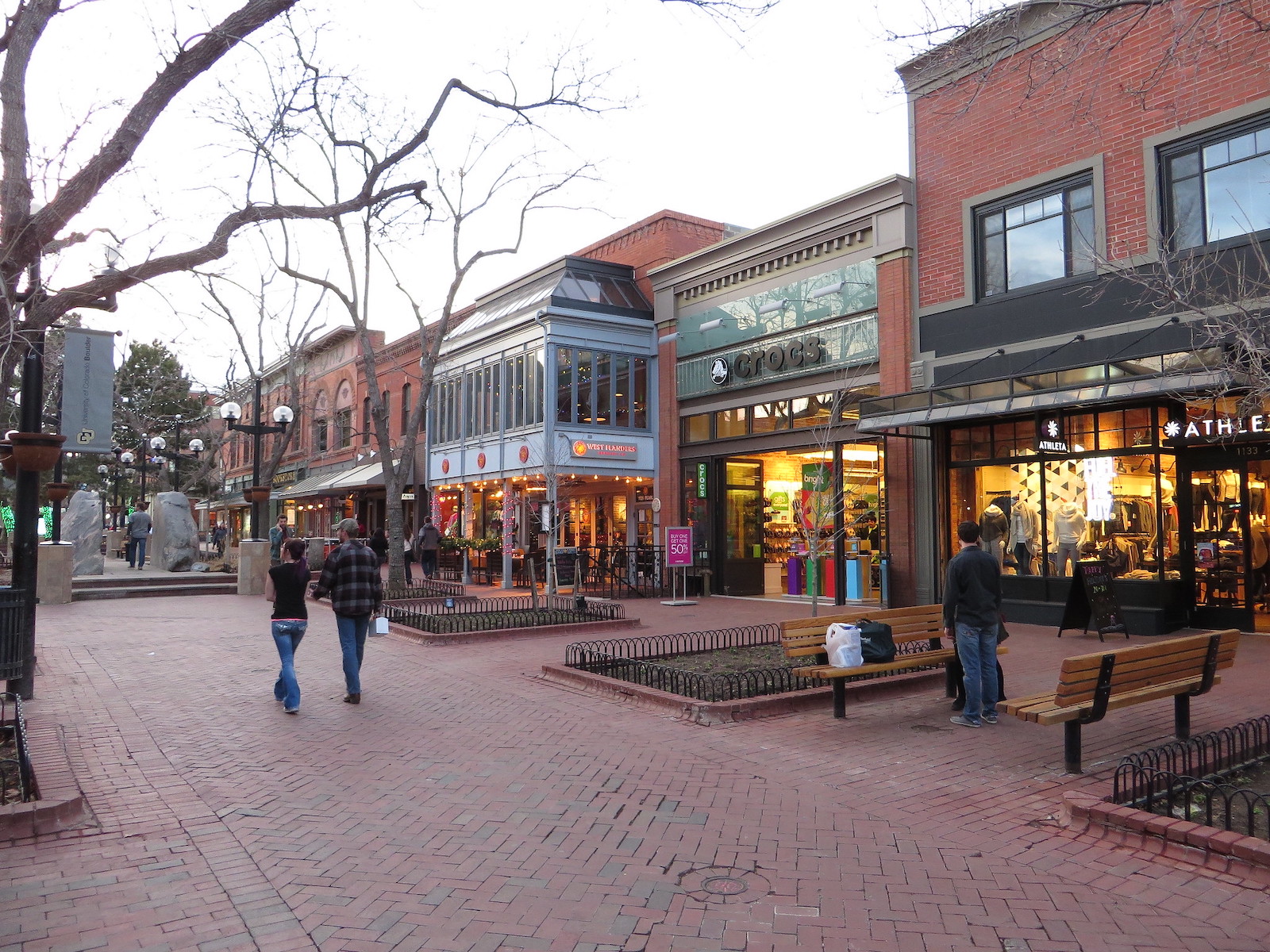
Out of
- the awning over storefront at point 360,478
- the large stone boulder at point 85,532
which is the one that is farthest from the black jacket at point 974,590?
the awning over storefront at point 360,478

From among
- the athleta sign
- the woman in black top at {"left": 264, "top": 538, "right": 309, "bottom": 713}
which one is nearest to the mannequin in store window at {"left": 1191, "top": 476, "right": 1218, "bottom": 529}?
the athleta sign

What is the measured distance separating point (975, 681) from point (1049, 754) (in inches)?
38.0

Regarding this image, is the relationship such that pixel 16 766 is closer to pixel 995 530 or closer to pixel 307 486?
pixel 995 530

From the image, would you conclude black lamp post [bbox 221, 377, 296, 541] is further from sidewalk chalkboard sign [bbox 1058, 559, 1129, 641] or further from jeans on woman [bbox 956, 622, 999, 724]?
jeans on woman [bbox 956, 622, 999, 724]

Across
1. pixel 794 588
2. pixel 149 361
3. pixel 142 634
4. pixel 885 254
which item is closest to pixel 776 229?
pixel 885 254

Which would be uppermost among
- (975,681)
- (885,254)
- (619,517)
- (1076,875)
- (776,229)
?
(776,229)

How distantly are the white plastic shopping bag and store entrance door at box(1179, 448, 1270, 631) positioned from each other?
793 cm

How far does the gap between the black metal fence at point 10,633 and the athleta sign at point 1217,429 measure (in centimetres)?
1324

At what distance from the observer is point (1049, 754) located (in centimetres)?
671

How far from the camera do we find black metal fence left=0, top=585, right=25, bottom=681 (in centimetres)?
750

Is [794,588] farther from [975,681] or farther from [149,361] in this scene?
[149,361]

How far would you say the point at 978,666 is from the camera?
761 centimetres

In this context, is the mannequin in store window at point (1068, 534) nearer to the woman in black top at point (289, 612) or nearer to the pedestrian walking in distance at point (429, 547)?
the woman in black top at point (289, 612)

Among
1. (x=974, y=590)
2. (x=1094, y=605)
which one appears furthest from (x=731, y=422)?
(x=974, y=590)
